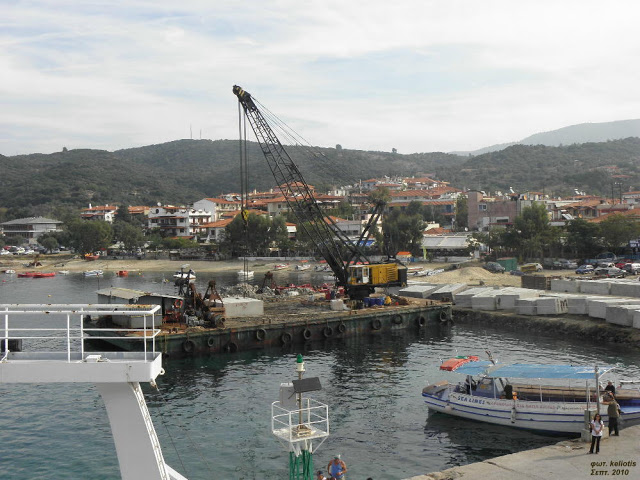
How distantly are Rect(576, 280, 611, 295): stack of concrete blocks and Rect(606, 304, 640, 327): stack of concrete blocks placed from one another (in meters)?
8.62

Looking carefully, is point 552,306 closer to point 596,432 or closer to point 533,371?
point 533,371

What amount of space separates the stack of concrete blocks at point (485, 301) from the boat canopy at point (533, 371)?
26.1 metres

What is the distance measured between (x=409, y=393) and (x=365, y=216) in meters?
103

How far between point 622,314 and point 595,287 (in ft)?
35.3

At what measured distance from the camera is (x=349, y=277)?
169 feet

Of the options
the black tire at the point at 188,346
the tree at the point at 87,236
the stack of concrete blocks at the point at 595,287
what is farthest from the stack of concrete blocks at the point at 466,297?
the tree at the point at 87,236

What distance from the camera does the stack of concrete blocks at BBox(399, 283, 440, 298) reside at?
57300 mm

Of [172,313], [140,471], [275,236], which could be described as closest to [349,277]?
[172,313]

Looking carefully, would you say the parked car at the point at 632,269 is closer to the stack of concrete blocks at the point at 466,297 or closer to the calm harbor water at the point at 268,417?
the stack of concrete blocks at the point at 466,297

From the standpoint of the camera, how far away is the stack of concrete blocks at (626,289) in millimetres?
48031

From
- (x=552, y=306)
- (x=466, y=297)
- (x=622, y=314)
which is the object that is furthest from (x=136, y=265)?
(x=622, y=314)

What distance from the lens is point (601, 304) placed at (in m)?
43.3

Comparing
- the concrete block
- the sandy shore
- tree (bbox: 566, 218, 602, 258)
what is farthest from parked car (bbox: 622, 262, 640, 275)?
the concrete block

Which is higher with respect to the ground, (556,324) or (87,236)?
(87,236)
